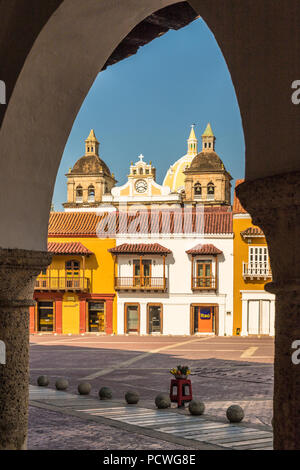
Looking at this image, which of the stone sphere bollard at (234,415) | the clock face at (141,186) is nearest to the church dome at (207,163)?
the clock face at (141,186)

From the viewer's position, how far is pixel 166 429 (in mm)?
8914

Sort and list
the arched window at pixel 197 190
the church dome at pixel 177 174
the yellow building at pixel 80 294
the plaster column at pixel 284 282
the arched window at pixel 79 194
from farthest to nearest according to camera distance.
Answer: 1. the church dome at pixel 177 174
2. the arched window at pixel 79 194
3. the arched window at pixel 197 190
4. the yellow building at pixel 80 294
5. the plaster column at pixel 284 282

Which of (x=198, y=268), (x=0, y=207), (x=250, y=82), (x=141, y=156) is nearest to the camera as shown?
(x=250, y=82)

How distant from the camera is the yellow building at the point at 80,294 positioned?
35.3 metres

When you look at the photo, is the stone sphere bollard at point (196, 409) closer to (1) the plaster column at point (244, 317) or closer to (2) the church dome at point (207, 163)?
(1) the plaster column at point (244, 317)

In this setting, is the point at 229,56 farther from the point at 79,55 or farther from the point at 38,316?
the point at 38,316

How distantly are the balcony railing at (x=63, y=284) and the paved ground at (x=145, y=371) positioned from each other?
2930 mm

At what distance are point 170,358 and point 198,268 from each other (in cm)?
1281

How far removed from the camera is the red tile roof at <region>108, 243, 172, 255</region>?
34625 mm

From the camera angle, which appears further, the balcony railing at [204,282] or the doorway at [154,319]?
the doorway at [154,319]

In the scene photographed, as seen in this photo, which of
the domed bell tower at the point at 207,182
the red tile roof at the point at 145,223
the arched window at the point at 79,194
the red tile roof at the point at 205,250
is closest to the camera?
the red tile roof at the point at 205,250

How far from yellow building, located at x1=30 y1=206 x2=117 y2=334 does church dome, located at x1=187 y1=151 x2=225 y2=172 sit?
3725cm

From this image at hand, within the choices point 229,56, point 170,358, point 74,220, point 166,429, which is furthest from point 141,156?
point 229,56

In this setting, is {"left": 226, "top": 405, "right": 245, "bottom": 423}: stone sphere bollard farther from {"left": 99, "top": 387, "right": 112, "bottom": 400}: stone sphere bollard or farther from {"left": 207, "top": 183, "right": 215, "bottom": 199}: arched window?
{"left": 207, "top": 183, "right": 215, "bottom": 199}: arched window
